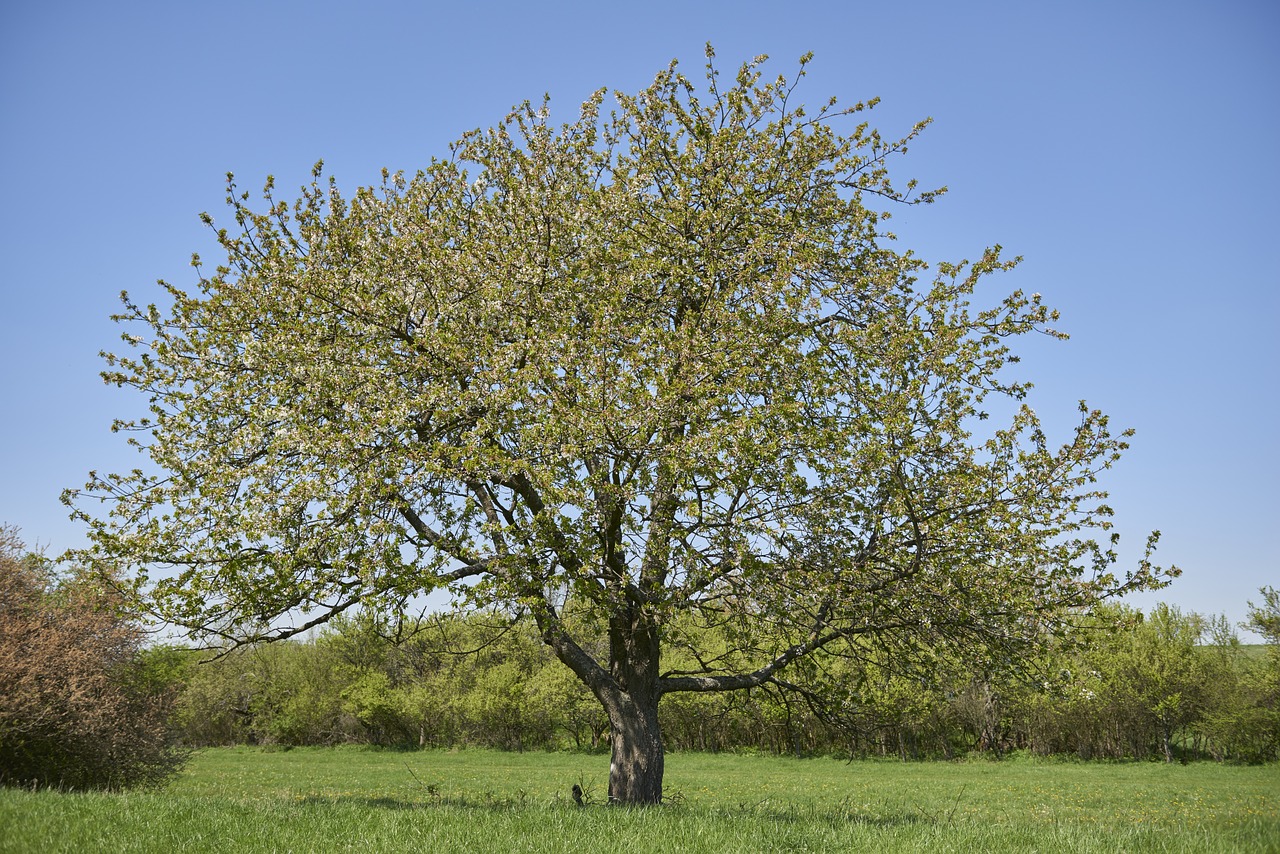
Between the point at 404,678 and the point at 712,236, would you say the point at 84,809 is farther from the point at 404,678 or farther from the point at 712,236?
the point at 404,678

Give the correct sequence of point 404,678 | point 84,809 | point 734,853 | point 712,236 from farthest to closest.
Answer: point 404,678 → point 712,236 → point 84,809 → point 734,853

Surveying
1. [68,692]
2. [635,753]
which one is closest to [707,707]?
[635,753]

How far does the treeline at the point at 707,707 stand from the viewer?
43469 millimetres

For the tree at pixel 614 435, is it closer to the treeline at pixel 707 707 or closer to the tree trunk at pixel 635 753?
the tree trunk at pixel 635 753

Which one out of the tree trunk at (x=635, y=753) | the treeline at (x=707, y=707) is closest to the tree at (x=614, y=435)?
the tree trunk at (x=635, y=753)

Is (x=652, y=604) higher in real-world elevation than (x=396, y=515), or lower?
lower

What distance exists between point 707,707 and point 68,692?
152ft

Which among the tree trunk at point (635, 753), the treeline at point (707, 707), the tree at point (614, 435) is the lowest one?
the treeline at point (707, 707)

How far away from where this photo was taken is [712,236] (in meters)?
13.4

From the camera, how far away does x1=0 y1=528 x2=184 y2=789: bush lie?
15.4 m

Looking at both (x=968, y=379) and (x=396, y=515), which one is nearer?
(x=396, y=515)

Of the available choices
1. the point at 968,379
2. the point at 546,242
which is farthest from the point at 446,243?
the point at 968,379

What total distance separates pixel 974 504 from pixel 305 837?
9492 mm

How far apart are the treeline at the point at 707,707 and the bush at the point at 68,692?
1063 mm
